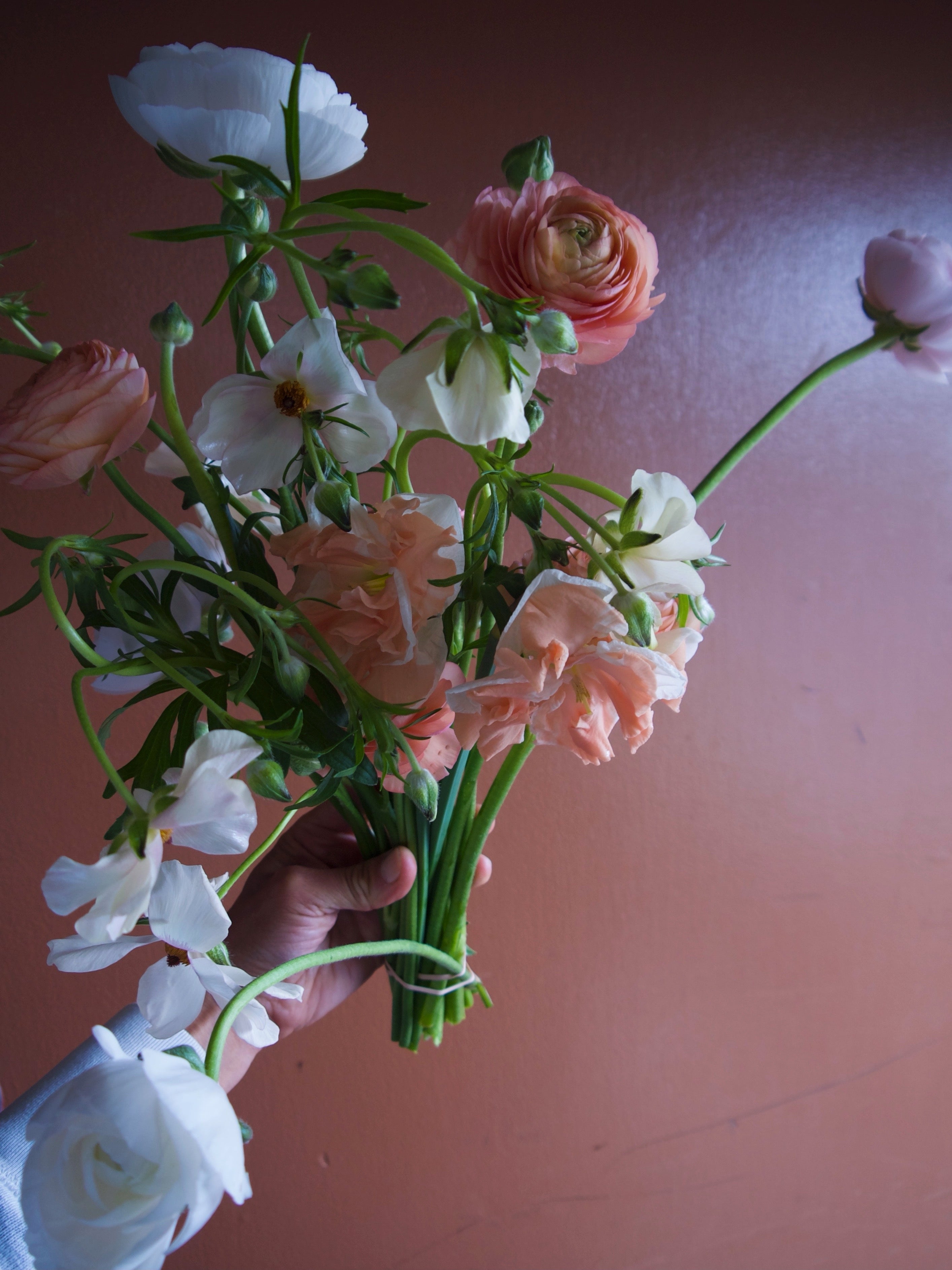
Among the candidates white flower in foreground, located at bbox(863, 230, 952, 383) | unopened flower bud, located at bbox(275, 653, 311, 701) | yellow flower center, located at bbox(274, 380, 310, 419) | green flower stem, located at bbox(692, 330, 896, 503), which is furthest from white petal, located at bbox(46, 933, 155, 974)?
white flower in foreground, located at bbox(863, 230, 952, 383)

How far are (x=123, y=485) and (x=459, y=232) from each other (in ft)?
0.68

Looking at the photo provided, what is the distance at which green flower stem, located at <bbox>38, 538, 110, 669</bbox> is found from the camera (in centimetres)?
32

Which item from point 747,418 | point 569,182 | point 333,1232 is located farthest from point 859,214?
point 333,1232

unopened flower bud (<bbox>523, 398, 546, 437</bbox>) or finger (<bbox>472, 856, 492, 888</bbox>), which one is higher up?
unopened flower bud (<bbox>523, 398, 546, 437</bbox>)

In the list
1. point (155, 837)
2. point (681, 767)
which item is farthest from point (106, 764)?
point (681, 767)

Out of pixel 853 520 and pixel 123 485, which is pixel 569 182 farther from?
pixel 853 520

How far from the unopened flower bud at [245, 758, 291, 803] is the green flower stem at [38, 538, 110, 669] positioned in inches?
2.9

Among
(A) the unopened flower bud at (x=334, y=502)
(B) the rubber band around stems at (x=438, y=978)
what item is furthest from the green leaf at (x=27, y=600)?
(B) the rubber band around stems at (x=438, y=978)

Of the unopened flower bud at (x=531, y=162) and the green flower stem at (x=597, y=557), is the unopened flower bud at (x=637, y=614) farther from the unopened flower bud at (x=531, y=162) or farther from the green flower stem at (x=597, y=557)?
the unopened flower bud at (x=531, y=162)

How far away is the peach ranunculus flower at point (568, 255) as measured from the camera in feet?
1.24

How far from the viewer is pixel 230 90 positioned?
34cm

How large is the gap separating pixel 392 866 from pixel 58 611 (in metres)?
0.29

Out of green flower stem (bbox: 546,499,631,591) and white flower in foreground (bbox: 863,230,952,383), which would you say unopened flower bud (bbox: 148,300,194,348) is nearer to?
green flower stem (bbox: 546,499,631,591)

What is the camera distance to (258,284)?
37 cm
